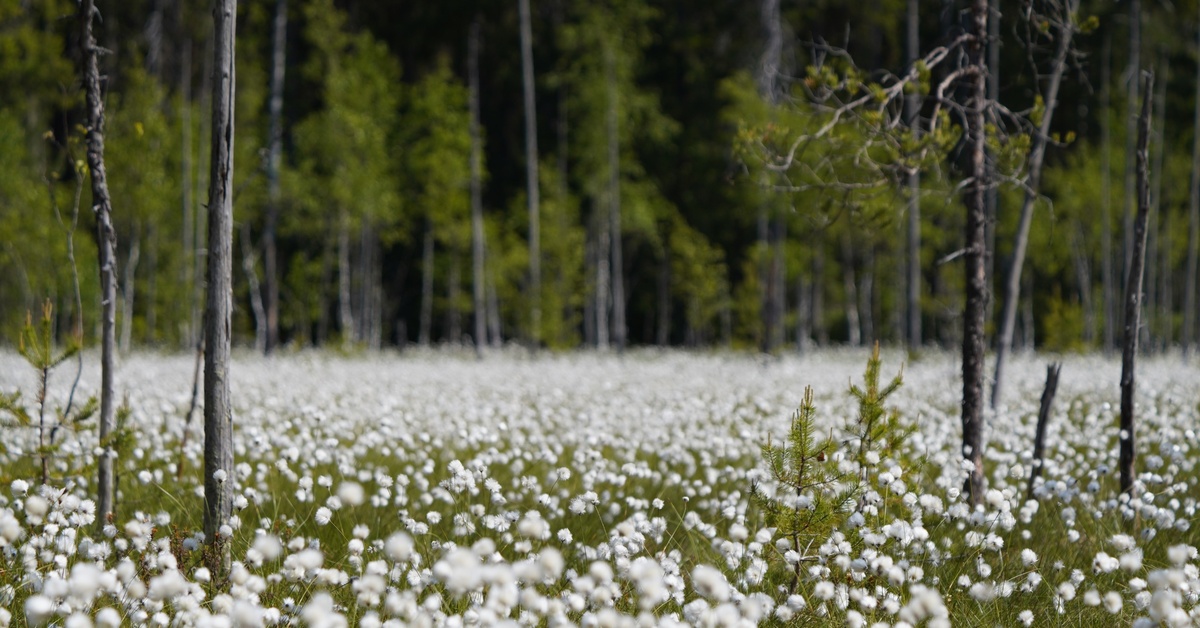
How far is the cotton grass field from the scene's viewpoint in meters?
2.83

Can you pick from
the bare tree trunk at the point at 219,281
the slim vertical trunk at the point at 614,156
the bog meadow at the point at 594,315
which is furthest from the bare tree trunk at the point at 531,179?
the bare tree trunk at the point at 219,281

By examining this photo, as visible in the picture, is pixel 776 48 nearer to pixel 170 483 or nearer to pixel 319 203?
pixel 319 203

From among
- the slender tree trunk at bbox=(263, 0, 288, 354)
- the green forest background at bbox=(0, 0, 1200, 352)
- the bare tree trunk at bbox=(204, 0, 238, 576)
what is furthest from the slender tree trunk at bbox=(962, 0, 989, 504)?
the slender tree trunk at bbox=(263, 0, 288, 354)

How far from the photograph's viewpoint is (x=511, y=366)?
18.7m

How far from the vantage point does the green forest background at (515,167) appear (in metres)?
23.8

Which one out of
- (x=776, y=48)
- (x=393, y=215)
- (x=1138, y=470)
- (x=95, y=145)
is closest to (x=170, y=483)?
(x=95, y=145)

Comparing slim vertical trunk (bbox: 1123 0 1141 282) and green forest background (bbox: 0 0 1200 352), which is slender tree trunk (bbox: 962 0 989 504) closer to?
green forest background (bbox: 0 0 1200 352)

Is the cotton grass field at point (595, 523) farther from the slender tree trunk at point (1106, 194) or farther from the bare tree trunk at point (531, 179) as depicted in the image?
the slender tree trunk at point (1106, 194)

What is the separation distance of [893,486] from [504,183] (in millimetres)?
31720

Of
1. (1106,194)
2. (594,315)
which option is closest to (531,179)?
(594,315)

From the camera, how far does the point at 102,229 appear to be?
5.01 metres

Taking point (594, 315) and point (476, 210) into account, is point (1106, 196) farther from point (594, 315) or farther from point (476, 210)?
point (476, 210)

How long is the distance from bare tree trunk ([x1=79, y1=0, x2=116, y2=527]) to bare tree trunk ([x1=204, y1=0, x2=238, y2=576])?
100 centimetres

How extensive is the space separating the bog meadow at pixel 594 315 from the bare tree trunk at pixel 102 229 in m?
0.03
